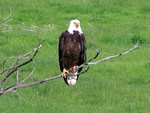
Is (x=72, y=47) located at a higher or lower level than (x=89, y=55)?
higher

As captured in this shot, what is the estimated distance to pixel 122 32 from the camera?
1484cm

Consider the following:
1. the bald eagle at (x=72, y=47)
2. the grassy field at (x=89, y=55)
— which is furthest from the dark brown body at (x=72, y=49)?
the grassy field at (x=89, y=55)

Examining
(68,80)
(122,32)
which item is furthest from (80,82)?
(122,32)

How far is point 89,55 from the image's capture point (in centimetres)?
1215

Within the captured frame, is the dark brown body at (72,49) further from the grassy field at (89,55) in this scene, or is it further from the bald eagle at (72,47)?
the grassy field at (89,55)

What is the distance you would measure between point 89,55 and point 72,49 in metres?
5.98

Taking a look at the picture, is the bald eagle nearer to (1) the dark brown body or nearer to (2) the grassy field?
(1) the dark brown body

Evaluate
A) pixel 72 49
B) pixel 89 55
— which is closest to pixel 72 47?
pixel 72 49

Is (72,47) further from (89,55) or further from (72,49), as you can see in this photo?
(89,55)

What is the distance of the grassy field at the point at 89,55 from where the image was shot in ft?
26.9

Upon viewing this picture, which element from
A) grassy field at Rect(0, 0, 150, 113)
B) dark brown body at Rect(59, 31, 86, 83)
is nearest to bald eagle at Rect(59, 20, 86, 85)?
dark brown body at Rect(59, 31, 86, 83)

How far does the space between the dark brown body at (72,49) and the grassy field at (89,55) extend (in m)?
1.03

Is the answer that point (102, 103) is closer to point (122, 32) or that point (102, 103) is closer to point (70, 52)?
point (70, 52)

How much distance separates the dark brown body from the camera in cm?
611
